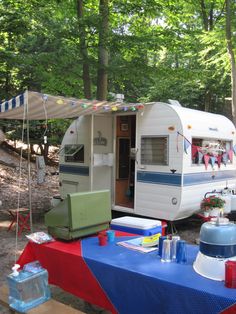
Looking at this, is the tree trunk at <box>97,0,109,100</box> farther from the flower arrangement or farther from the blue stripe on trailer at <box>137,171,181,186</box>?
the flower arrangement

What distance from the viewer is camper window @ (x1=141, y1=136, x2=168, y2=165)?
23.1 feet

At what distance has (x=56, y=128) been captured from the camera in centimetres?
1616

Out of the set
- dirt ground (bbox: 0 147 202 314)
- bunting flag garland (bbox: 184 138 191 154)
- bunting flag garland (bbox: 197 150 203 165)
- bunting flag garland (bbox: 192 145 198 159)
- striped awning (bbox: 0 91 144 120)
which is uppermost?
striped awning (bbox: 0 91 144 120)

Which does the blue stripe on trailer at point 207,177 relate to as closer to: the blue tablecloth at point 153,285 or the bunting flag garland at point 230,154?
the bunting flag garland at point 230,154

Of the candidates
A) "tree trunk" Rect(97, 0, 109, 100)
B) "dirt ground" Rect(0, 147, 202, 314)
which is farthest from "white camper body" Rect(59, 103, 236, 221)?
"tree trunk" Rect(97, 0, 109, 100)

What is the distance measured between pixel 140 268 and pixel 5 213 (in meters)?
6.78

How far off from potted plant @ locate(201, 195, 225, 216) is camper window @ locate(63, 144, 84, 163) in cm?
303

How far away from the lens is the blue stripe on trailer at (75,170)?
27.6 ft

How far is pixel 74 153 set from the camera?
8.73 metres

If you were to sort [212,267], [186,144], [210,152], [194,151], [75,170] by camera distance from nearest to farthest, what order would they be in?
[212,267], [186,144], [194,151], [210,152], [75,170]

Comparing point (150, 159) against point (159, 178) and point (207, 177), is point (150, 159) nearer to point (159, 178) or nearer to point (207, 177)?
point (159, 178)

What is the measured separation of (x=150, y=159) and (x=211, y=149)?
1.41m

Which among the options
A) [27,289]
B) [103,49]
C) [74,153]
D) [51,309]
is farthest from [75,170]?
[51,309]

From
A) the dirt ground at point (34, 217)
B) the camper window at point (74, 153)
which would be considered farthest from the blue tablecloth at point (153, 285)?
the camper window at point (74, 153)
